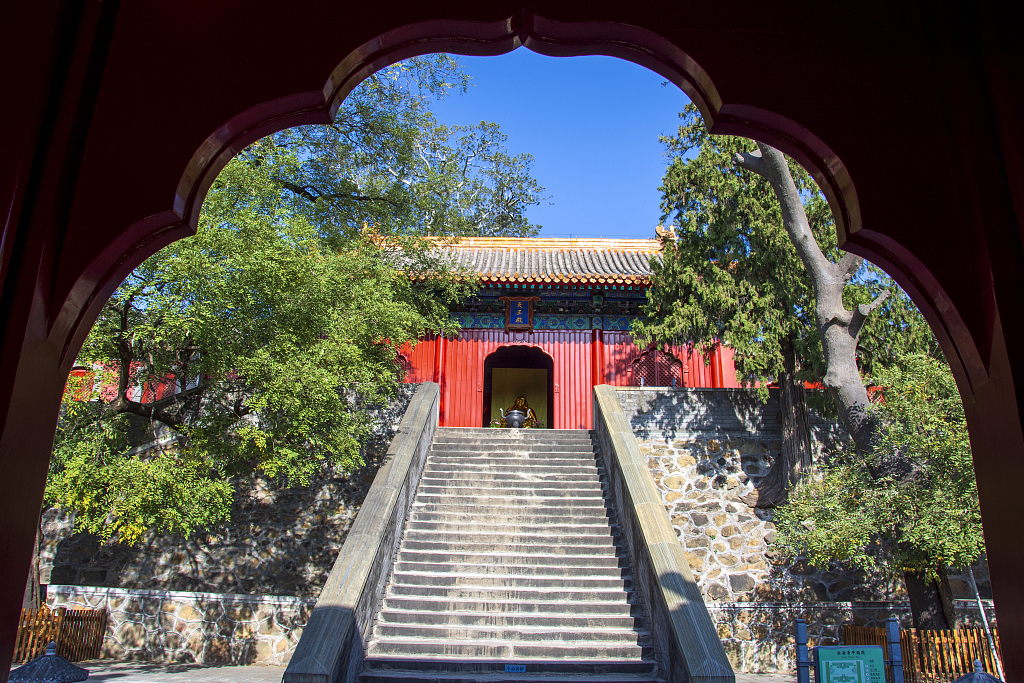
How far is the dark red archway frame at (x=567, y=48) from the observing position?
191 centimetres

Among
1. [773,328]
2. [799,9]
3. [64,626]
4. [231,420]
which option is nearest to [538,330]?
[773,328]

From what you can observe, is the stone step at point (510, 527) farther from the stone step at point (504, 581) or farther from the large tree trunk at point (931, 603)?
the large tree trunk at point (931, 603)

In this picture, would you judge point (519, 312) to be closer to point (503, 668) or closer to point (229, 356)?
point (229, 356)

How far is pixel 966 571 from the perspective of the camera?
9375 millimetres

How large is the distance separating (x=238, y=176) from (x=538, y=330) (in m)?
6.75

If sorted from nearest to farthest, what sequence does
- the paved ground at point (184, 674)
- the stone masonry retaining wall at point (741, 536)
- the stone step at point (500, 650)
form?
the stone step at point (500, 650), the paved ground at point (184, 674), the stone masonry retaining wall at point (741, 536)

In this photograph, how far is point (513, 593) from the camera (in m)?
7.02

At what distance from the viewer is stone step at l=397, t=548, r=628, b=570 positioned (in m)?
7.52

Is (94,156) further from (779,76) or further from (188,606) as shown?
(188,606)

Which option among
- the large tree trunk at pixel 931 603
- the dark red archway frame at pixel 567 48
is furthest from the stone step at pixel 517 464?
the dark red archway frame at pixel 567 48

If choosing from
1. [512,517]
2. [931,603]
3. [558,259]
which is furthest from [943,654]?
[558,259]

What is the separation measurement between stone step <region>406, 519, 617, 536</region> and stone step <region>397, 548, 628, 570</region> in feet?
1.58

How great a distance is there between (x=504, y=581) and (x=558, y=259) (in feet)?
27.8

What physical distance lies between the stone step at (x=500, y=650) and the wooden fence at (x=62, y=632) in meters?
4.25
